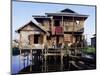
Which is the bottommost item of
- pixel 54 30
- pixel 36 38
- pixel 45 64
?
pixel 45 64

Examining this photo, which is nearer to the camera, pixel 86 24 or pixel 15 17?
pixel 15 17

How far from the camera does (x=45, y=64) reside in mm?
2740

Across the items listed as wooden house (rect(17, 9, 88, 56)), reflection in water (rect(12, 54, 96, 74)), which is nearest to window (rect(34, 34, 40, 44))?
wooden house (rect(17, 9, 88, 56))

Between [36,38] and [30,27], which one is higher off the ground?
[30,27]

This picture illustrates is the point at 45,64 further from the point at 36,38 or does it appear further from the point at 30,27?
the point at 30,27

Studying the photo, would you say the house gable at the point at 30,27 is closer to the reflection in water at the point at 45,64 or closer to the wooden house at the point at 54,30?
the wooden house at the point at 54,30

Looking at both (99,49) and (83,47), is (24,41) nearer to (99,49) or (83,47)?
A: (83,47)

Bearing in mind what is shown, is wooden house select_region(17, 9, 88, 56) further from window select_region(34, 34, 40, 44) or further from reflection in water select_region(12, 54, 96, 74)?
reflection in water select_region(12, 54, 96, 74)

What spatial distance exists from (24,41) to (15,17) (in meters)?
0.31

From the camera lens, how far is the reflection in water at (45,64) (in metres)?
2.63

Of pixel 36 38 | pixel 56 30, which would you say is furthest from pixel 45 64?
pixel 56 30

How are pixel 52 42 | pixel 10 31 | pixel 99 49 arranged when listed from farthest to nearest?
pixel 99 49 → pixel 52 42 → pixel 10 31

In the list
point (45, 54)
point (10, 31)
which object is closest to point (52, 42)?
point (45, 54)

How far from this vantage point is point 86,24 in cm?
292
